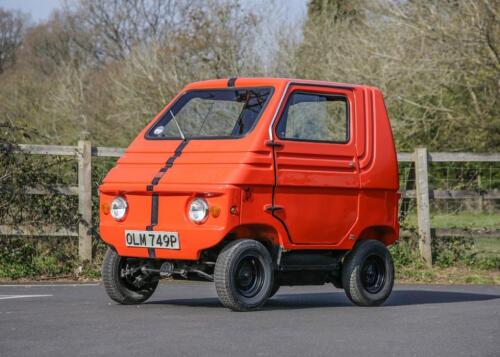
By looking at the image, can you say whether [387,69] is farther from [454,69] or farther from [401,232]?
[401,232]

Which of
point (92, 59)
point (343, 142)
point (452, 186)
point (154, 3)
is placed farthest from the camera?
point (92, 59)

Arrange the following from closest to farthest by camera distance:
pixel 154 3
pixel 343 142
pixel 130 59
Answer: pixel 343 142, pixel 130 59, pixel 154 3

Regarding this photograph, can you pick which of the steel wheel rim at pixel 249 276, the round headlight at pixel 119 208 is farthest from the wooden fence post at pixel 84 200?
the steel wheel rim at pixel 249 276

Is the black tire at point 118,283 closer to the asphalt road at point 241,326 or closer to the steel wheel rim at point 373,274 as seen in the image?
the asphalt road at point 241,326

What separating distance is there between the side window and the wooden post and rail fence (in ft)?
15.8

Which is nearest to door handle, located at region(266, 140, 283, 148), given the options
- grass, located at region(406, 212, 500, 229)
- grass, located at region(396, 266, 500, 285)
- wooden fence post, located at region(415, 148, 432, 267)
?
grass, located at region(396, 266, 500, 285)

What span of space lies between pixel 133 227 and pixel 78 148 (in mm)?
5182

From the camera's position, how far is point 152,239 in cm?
990

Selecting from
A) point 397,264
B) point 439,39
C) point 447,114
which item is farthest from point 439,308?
point 447,114

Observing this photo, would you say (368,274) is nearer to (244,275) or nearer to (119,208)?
(244,275)

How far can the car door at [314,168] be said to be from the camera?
1012 centimetres

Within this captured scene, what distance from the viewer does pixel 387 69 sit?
27031mm

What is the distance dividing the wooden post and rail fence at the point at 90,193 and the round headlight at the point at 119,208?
14.9 feet

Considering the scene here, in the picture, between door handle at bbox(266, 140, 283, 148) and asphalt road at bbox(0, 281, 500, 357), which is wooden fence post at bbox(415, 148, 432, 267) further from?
door handle at bbox(266, 140, 283, 148)
